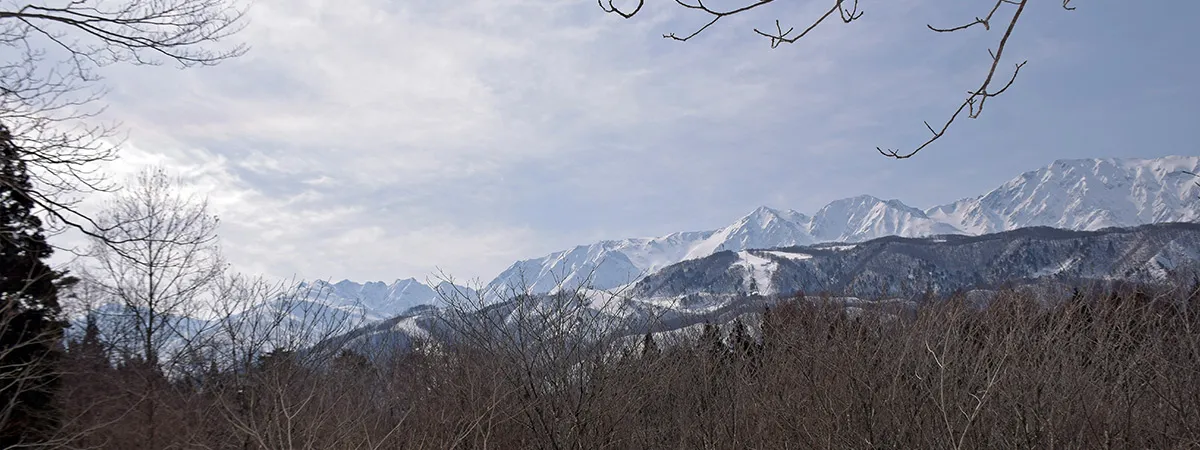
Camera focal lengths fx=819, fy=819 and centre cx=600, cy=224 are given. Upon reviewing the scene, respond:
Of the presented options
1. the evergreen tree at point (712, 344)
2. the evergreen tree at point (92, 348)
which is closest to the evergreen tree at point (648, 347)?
the evergreen tree at point (712, 344)

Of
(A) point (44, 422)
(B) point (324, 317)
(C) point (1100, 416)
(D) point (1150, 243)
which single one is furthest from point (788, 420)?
(D) point (1150, 243)

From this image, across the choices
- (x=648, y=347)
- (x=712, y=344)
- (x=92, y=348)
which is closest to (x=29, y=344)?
(x=92, y=348)

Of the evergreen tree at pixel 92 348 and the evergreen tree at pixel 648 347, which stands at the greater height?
the evergreen tree at pixel 92 348

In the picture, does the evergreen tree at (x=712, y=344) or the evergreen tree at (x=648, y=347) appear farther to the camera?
the evergreen tree at (x=712, y=344)

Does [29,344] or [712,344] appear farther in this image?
[712,344]

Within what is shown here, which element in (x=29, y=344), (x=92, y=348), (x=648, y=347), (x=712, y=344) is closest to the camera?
(x=29, y=344)

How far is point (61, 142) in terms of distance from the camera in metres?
5.43

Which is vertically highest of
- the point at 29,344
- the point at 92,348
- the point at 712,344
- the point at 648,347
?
the point at 92,348

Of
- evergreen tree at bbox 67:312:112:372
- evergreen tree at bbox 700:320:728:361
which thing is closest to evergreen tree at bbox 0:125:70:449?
evergreen tree at bbox 67:312:112:372

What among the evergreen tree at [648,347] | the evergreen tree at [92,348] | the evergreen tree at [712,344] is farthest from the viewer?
the evergreen tree at [712,344]

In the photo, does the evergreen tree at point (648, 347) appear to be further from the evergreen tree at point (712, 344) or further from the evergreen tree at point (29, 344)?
the evergreen tree at point (29, 344)

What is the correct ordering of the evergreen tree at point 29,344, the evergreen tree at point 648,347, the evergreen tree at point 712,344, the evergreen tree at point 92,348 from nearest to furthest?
the evergreen tree at point 29,344 < the evergreen tree at point 92,348 < the evergreen tree at point 648,347 < the evergreen tree at point 712,344

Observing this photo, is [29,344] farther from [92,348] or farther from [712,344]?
[712,344]

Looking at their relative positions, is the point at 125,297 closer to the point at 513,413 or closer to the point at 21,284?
the point at 21,284
